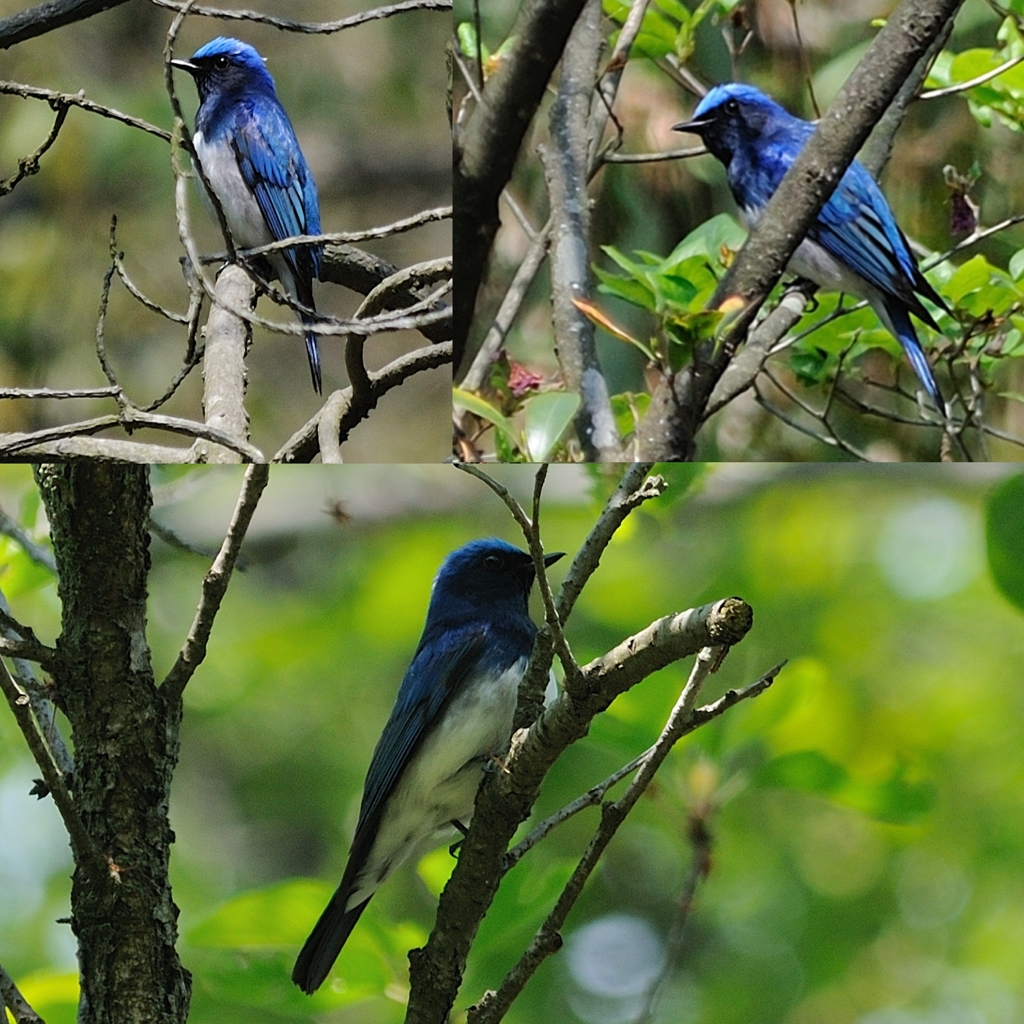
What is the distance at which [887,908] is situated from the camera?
7.78 feet

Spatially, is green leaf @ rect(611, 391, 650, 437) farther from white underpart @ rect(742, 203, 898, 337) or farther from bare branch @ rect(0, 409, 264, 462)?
bare branch @ rect(0, 409, 264, 462)

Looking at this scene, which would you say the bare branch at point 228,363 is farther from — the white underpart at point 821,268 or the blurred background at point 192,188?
the white underpart at point 821,268

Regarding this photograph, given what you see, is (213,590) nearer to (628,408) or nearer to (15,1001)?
(15,1001)

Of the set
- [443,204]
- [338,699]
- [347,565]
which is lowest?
[338,699]

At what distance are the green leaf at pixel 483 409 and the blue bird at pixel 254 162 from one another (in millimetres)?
239

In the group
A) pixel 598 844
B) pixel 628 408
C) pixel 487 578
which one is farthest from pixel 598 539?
pixel 487 578

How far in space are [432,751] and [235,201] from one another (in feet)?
3.11

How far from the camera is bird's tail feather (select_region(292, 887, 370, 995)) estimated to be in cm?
201

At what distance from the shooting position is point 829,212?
2045mm

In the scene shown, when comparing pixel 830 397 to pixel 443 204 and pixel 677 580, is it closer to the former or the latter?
pixel 677 580

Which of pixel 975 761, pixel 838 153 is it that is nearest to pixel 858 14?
pixel 838 153

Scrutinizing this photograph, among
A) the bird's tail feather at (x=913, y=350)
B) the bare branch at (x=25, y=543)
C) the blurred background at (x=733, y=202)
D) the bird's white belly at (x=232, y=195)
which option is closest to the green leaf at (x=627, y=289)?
the blurred background at (x=733, y=202)

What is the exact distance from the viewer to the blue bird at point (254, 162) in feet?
6.59

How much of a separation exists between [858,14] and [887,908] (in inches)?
62.3
